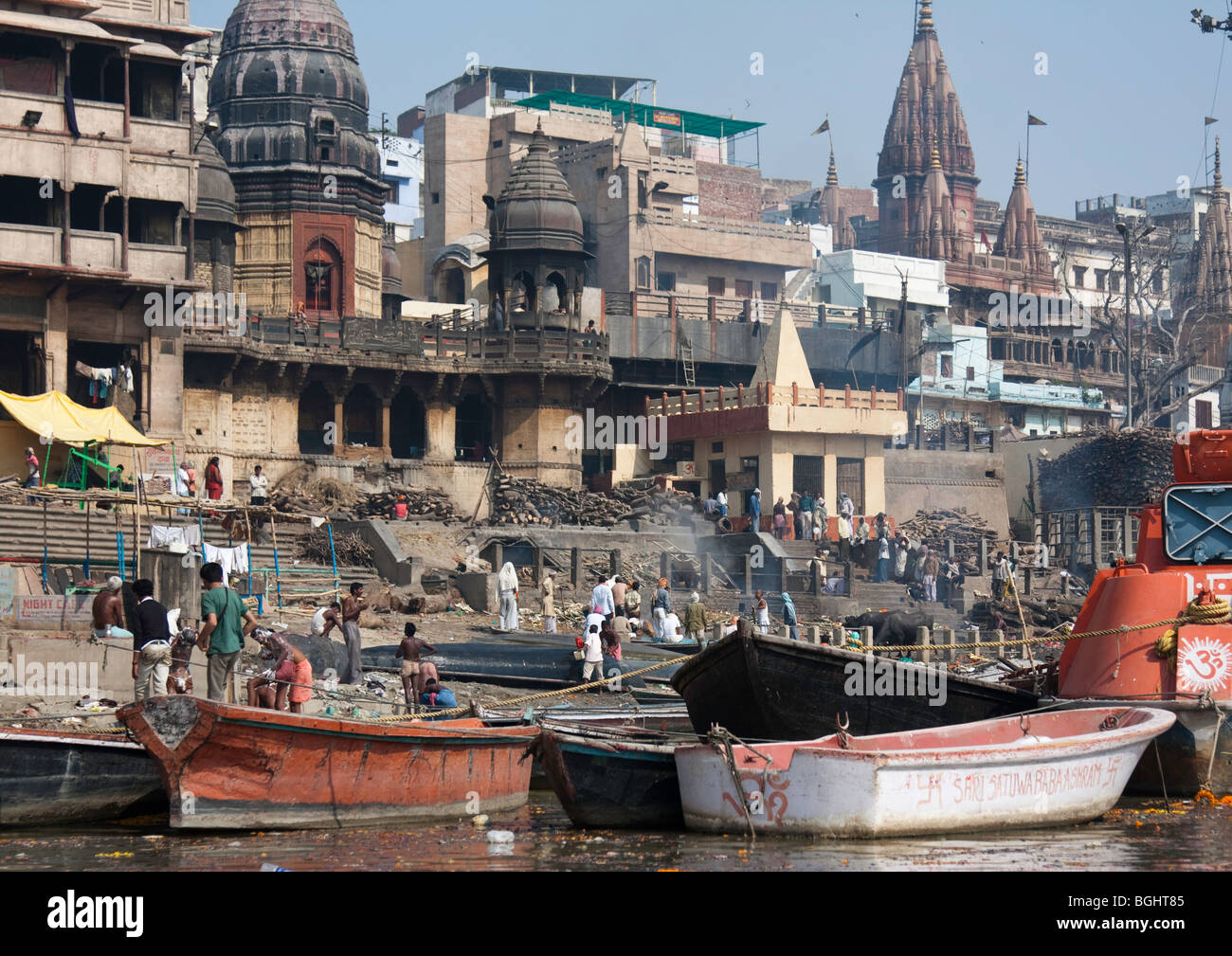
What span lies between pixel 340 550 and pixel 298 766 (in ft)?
65.4

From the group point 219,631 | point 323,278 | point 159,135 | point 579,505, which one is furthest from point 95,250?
point 219,631

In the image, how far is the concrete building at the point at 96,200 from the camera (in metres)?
32.5

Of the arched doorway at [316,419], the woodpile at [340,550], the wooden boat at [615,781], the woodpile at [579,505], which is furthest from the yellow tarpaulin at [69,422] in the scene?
the arched doorway at [316,419]

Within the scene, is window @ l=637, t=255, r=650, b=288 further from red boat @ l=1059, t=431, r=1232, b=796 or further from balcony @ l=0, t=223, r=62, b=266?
red boat @ l=1059, t=431, r=1232, b=796

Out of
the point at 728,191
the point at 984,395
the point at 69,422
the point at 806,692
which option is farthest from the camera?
the point at 728,191

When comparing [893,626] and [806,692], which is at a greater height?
[806,692]

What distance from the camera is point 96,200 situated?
1362 inches

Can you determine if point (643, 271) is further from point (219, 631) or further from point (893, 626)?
point (219, 631)

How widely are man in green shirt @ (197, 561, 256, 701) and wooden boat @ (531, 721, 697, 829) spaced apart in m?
3.05

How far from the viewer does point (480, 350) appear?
43.4m

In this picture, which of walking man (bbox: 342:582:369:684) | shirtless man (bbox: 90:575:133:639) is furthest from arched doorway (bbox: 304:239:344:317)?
shirtless man (bbox: 90:575:133:639)

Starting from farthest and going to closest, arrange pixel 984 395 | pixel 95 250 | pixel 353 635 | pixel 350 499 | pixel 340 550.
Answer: pixel 984 395 → pixel 350 499 → pixel 340 550 → pixel 95 250 → pixel 353 635
